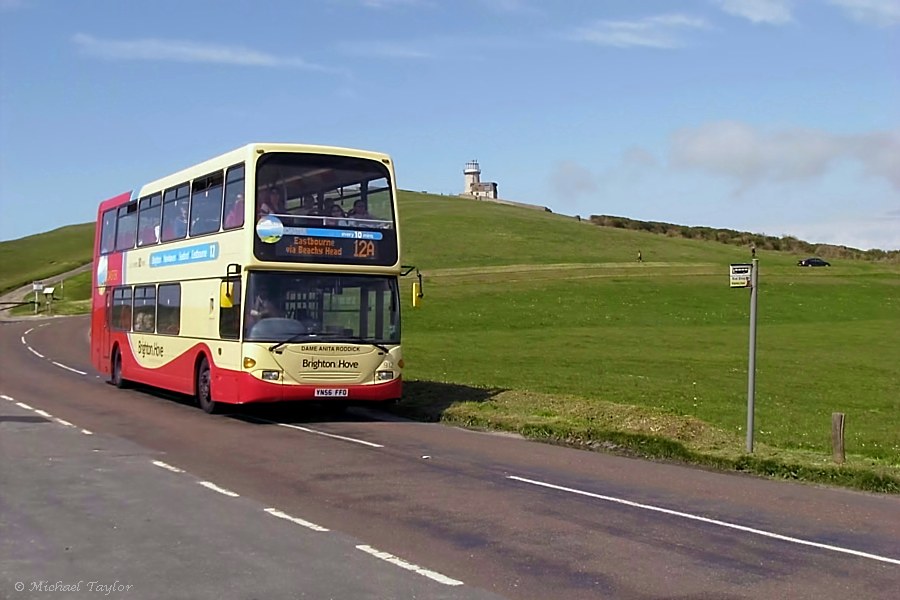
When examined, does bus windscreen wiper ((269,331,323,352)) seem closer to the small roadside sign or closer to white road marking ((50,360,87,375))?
the small roadside sign

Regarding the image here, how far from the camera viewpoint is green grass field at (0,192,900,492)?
57.2ft

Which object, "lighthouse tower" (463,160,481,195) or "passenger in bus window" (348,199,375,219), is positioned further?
"lighthouse tower" (463,160,481,195)

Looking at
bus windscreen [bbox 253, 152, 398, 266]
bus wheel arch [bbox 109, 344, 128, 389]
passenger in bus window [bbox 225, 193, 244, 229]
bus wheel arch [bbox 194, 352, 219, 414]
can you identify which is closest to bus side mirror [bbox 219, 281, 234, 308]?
bus windscreen [bbox 253, 152, 398, 266]

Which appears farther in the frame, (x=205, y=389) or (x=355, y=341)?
(x=205, y=389)

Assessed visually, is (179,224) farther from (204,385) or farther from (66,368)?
(66,368)

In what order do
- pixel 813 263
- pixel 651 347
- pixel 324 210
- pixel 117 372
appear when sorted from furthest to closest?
pixel 813 263 < pixel 651 347 < pixel 117 372 < pixel 324 210

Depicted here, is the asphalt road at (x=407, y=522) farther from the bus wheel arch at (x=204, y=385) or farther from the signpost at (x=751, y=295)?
the bus wheel arch at (x=204, y=385)

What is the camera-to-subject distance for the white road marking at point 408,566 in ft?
26.0

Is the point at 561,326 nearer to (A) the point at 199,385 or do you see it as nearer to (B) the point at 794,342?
(B) the point at 794,342

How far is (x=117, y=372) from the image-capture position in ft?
88.5

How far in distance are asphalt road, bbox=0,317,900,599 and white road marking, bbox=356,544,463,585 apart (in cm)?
3

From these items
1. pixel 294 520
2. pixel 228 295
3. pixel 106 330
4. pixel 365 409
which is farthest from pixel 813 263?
pixel 294 520

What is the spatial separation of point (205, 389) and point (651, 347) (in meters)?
26.0

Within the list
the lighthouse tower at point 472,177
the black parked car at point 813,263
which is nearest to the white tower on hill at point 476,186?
the lighthouse tower at point 472,177
